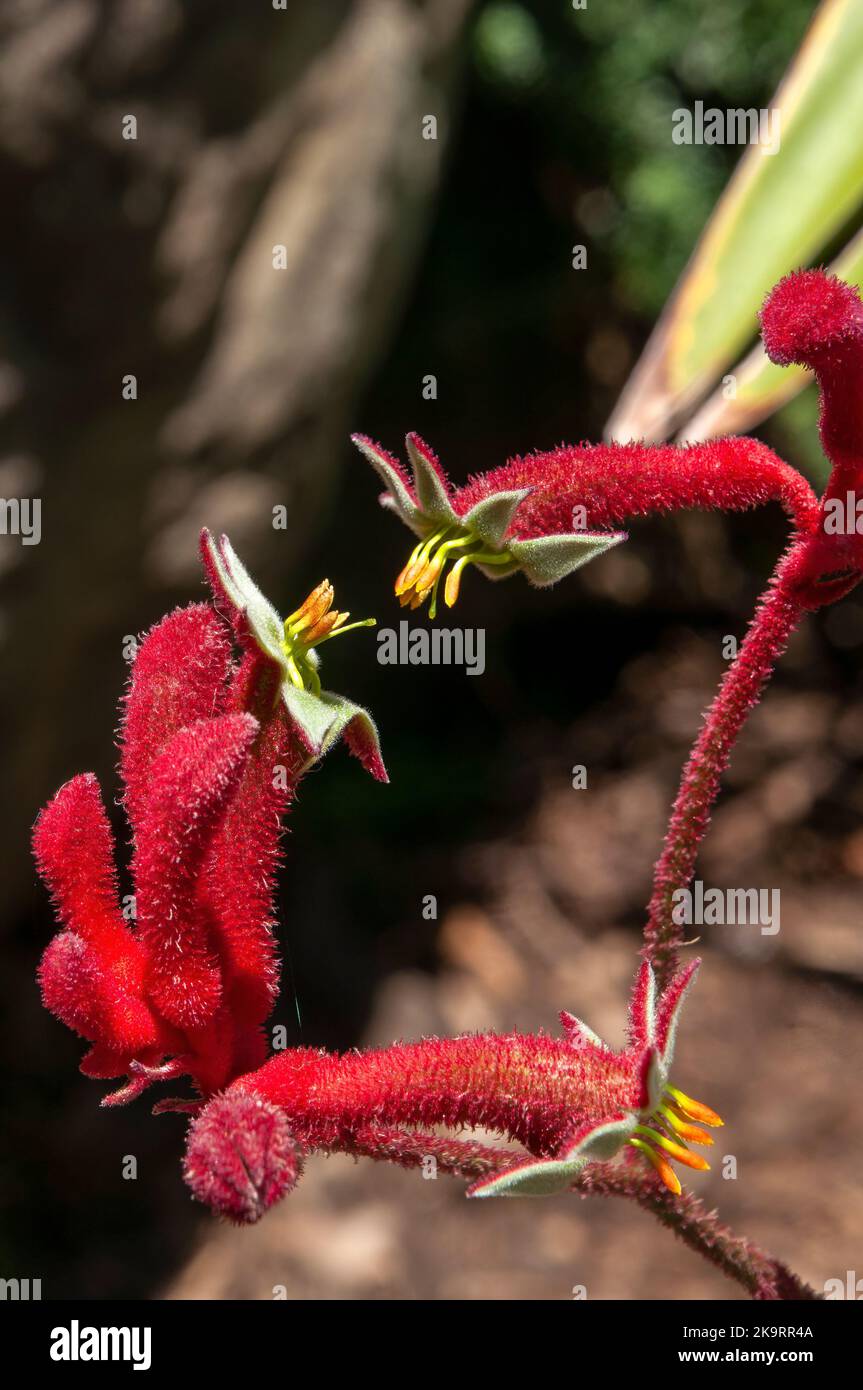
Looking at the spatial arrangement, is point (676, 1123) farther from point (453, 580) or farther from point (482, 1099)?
point (453, 580)

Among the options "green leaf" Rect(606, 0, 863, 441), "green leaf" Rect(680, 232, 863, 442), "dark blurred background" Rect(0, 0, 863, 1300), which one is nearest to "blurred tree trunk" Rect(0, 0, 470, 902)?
"dark blurred background" Rect(0, 0, 863, 1300)

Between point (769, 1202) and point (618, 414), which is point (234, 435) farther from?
point (769, 1202)

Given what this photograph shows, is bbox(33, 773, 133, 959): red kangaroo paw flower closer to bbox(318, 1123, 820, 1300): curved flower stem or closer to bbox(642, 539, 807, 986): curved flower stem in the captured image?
bbox(318, 1123, 820, 1300): curved flower stem

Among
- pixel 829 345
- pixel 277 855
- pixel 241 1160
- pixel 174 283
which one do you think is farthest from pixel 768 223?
pixel 174 283

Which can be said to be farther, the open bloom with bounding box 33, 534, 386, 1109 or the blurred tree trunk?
the blurred tree trunk

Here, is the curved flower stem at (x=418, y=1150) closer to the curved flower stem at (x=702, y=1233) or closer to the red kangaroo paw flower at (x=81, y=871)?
the curved flower stem at (x=702, y=1233)

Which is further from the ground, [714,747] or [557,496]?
[557,496]

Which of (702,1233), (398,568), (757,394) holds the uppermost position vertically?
(398,568)
